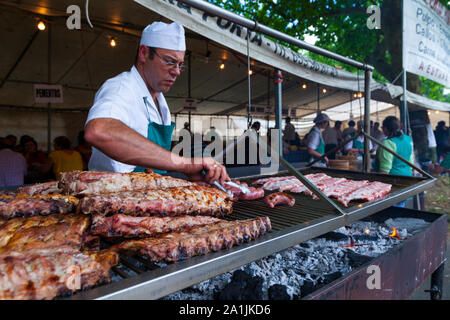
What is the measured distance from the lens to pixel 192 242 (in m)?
1.33

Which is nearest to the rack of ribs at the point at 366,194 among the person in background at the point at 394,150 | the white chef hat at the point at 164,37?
the white chef hat at the point at 164,37

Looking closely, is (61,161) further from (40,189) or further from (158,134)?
(40,189)

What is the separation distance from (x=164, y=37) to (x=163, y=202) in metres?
1.73

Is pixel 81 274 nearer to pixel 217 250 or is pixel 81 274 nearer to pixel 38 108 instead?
pixel 217 250

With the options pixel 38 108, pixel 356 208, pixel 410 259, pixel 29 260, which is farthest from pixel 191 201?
pixel 38 108

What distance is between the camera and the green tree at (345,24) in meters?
10.9

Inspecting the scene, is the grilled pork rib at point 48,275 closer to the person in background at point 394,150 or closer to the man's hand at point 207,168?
the man's hand at point 207,168

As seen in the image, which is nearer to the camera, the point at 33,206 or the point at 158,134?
the point at 33,206

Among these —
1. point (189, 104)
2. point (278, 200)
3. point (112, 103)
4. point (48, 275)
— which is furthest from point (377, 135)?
point (48, 275)

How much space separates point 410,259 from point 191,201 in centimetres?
208

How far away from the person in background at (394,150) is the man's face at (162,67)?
Answer: 4.19 m

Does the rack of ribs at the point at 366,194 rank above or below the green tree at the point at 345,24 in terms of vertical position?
below

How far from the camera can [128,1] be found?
189 inches

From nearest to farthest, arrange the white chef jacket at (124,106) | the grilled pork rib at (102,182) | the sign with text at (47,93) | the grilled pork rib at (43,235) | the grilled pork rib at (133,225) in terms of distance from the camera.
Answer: the grilled pork rib at (43,235) < the grilled pork rib at (133,225) < the grilled pork rib at (102,182) < the white chef jacket at (124,106) < the sign with text at (47,93)
